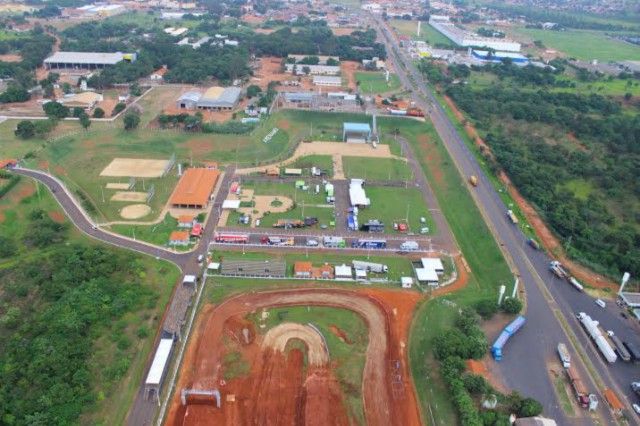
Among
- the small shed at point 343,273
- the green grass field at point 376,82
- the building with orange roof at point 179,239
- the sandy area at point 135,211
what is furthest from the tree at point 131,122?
the green grass field at point 376,82

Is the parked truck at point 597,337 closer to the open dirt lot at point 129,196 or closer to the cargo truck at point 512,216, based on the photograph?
the cargo truck at point 512,216

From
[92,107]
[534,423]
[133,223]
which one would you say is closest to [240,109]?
[92,107]

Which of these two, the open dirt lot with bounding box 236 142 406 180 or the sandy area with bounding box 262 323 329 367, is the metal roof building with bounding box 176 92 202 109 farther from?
the sandy area with bounding box 262 323 329 367

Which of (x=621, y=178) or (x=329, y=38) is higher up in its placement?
(x=329, y=38)

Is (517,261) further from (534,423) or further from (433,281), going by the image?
(534,423)

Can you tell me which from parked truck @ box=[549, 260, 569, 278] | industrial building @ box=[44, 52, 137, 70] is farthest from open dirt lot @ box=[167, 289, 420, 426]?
industrial building @ box=[44, 52, 137, 70]

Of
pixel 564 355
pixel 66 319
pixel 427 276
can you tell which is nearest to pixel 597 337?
pixel 564 355

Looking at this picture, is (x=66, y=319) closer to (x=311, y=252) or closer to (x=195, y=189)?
(x=311, y=252)
